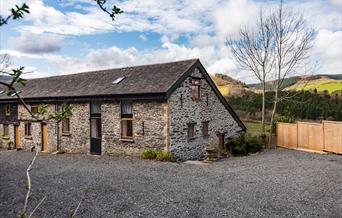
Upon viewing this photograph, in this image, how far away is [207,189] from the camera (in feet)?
35.3

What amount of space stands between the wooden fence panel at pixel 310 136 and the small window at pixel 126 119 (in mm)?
12016

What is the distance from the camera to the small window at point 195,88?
1942 centimetres

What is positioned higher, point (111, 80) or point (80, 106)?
point (111, 80)

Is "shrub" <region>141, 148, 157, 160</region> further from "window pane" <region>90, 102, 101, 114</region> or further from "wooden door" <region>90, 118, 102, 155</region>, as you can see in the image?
"window pane" <region>90, 102, 101, 114</region>

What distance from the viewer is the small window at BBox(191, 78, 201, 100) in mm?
19422

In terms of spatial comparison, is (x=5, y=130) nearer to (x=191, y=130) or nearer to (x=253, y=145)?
(x=191, y=130)

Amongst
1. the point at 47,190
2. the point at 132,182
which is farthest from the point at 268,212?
the point at 47,190

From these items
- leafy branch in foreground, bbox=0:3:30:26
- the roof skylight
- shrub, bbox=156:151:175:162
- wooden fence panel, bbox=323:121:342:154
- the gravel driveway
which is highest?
the roof skylight

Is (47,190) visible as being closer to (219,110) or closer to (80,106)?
(80,106)

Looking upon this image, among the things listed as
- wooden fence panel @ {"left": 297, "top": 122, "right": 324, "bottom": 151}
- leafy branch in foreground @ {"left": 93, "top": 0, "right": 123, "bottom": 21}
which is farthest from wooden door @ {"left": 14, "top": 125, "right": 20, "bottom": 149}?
leafy branch in foreground @ {"left": 93, "top": 0, "right": 123, "bottom": 21}

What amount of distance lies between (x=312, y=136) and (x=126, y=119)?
41.6 ft

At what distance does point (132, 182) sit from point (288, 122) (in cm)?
1693

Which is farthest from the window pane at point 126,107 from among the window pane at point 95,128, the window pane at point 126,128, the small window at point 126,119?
the window pane at point 95,128

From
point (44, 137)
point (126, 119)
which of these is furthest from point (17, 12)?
point (44, 137)
